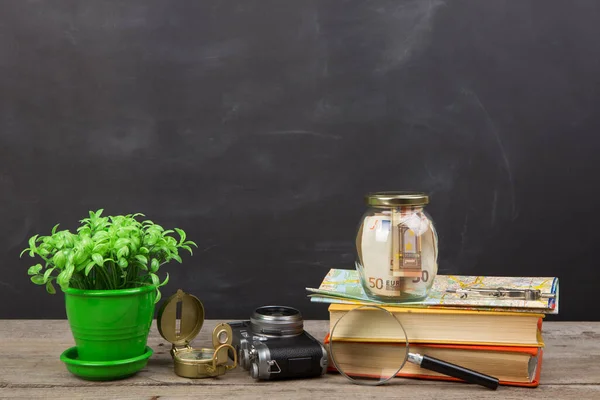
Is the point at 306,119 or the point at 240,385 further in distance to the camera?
the point at 306,119

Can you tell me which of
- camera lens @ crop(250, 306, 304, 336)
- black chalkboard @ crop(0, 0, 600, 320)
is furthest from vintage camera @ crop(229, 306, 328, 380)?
black chalkboard @ crop(0, 0, 600, 320)

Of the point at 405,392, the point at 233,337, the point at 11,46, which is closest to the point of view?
the point at 405,392

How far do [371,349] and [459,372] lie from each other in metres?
0.15

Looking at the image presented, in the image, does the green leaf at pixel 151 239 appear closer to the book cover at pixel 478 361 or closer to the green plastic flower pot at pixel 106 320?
the green plastic flower pot at pixel 106 320

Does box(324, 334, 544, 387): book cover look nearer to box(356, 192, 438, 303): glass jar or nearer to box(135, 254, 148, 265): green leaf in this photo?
box(356, 192, 438, 303): glass jar

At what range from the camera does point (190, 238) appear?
1779mm

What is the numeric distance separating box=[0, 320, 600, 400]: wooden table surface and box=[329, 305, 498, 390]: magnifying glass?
25 millimetres

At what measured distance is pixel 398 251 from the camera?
119cm

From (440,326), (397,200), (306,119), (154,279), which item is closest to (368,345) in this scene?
(440,326)

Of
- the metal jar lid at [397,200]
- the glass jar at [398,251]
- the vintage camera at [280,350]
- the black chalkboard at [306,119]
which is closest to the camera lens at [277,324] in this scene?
the vintage camera at [280,350]

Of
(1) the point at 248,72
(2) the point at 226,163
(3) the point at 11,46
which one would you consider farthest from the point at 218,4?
(3) the point at 11,46

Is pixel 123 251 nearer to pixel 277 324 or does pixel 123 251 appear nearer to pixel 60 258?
pixel 60 258

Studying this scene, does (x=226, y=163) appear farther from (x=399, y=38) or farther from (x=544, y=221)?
(x=544, y=221)

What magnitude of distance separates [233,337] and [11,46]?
958mm
